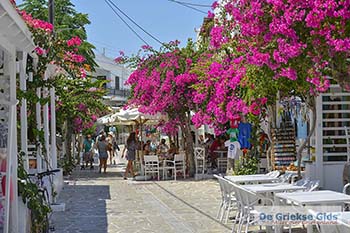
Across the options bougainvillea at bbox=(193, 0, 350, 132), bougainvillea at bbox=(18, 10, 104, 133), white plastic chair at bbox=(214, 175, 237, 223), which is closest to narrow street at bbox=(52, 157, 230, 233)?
white plastic chair at bbox=(214, 175, 237, 223)

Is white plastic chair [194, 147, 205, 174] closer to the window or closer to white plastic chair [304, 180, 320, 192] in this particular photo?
white plastic chair [304, 180, 320, 192]

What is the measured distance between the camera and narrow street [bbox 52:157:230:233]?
10.5 m

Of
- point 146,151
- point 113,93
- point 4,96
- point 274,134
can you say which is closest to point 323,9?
point 4,96

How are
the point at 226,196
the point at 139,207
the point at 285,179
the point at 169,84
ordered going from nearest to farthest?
the point at 226,196 < the point at 285,179 < the point at 139,207 < the point at 169,84

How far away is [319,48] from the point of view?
303 inches

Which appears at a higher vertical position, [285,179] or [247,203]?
[285,179]

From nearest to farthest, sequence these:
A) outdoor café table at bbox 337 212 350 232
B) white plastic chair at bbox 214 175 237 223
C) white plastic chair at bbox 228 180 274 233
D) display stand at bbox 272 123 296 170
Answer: outdoor café table at bbox 337 212 350 232, white plastic chair at bbox 228 180 274 233, white plastic chair at bbox 214 175 237 223, display stand at bbox 272 123 296 170

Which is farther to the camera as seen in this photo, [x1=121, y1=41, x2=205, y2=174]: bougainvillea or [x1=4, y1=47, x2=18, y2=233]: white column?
[x1=121, y1=41, x2=205, y2=174]: bougainvillea

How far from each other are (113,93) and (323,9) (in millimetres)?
58970

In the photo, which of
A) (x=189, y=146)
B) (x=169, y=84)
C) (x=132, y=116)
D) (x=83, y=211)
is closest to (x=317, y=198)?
(x=83, y=211)

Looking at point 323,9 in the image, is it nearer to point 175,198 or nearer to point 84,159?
point 175,198

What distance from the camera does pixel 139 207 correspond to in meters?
13.4

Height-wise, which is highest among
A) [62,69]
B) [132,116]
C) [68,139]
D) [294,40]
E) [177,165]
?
[62,69]

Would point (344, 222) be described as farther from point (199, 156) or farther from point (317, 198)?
point (199, 156)
